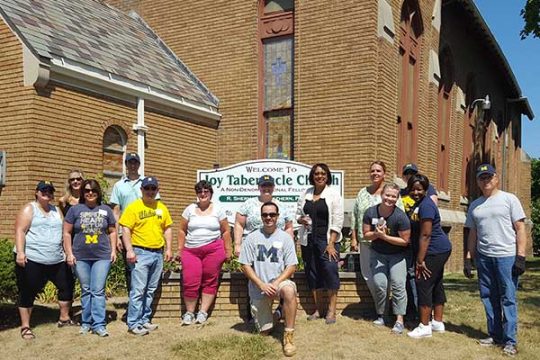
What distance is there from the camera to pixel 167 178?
1191 centimetres

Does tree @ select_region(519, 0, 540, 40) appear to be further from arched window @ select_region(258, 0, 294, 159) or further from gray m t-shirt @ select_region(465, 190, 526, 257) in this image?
gray m t-shirt @ select_region(465, 190, 526, 257)

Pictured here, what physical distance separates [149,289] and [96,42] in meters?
6.79

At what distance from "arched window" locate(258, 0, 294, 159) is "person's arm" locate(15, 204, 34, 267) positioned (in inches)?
281

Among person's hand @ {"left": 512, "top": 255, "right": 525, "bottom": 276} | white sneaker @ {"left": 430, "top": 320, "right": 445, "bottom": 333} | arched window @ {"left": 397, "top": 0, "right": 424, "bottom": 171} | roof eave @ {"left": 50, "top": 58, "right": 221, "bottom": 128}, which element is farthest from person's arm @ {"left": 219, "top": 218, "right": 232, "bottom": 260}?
arched window @ {"left": 397, "top": 0, "right": 424, "bottom": 171}

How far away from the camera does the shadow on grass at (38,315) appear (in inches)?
276

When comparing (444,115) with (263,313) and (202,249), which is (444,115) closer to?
(202,249)

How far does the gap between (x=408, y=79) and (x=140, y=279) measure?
9855mm

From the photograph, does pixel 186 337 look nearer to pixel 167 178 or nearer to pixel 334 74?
pixel 167 178

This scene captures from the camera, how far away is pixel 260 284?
5641 mm

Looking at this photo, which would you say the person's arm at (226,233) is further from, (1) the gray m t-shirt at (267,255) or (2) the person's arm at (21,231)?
(2) the person's arm at (21,231)

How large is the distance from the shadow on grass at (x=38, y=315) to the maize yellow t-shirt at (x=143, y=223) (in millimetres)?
1400

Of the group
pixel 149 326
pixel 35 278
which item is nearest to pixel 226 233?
pixel 149 326

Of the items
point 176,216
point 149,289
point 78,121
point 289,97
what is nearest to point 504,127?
point 289,97

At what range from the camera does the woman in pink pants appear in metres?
6.44
